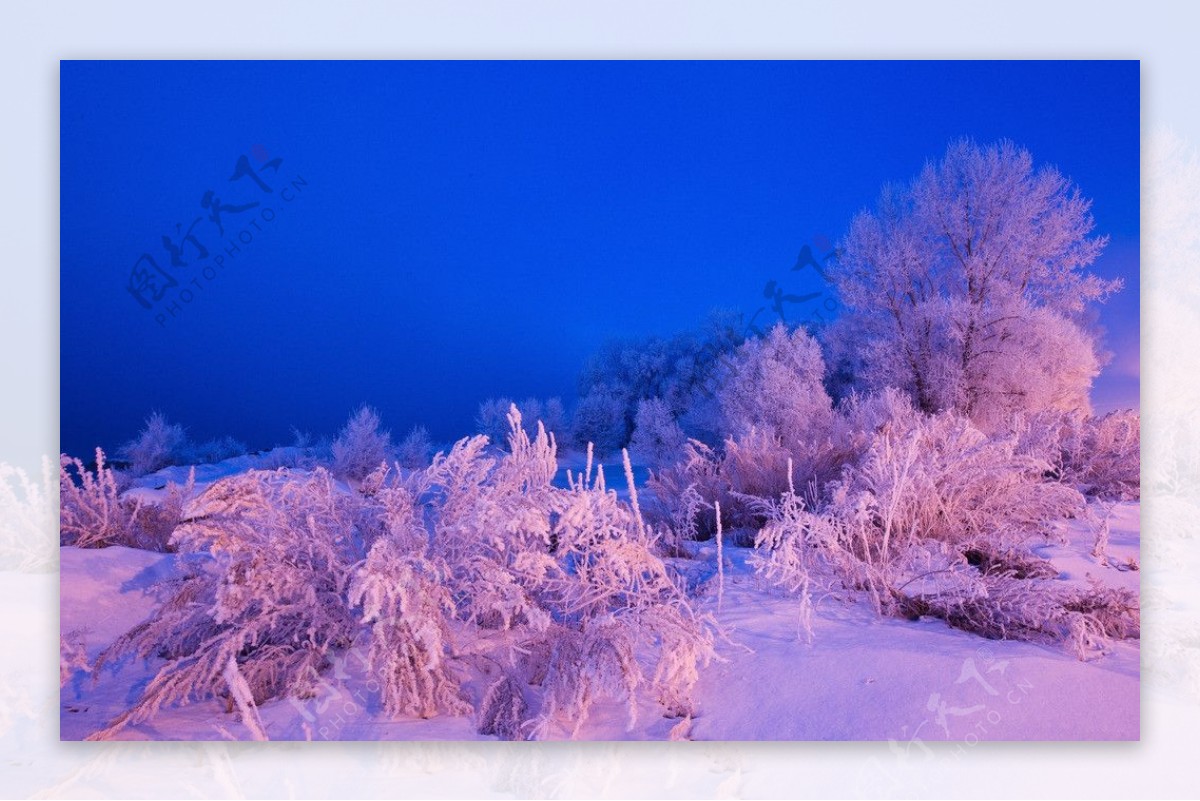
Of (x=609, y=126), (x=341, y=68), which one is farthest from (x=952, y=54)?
(x=341, y=68)

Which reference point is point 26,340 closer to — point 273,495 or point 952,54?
point 273,495

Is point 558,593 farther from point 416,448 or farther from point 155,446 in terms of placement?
point 155,446

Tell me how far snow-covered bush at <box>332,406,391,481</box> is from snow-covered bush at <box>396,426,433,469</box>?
90 millimetres

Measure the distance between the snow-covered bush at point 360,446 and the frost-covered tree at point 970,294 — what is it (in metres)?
3.52

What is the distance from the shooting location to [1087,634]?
3.09m

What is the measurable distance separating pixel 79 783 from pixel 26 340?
6.06 feet

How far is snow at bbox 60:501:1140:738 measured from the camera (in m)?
2.94

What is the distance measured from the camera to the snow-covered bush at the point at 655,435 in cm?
678

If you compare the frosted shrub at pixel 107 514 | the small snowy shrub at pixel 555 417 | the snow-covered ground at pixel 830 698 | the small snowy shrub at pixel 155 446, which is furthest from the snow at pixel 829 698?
the small snowy shrub at pixel 555 417

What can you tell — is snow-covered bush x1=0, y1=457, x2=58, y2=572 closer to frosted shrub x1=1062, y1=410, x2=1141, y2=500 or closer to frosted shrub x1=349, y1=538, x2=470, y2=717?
frosted shrub x1=349, y1=538, x2=470, y2=717

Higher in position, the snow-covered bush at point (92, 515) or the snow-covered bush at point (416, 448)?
the snow-covered bush at point (416, 448)

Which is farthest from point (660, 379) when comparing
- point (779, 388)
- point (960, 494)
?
point (960, 494)

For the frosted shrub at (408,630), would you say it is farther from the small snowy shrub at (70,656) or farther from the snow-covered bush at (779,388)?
the snow-covered bush at (779,388)

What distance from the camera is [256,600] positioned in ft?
9.61
